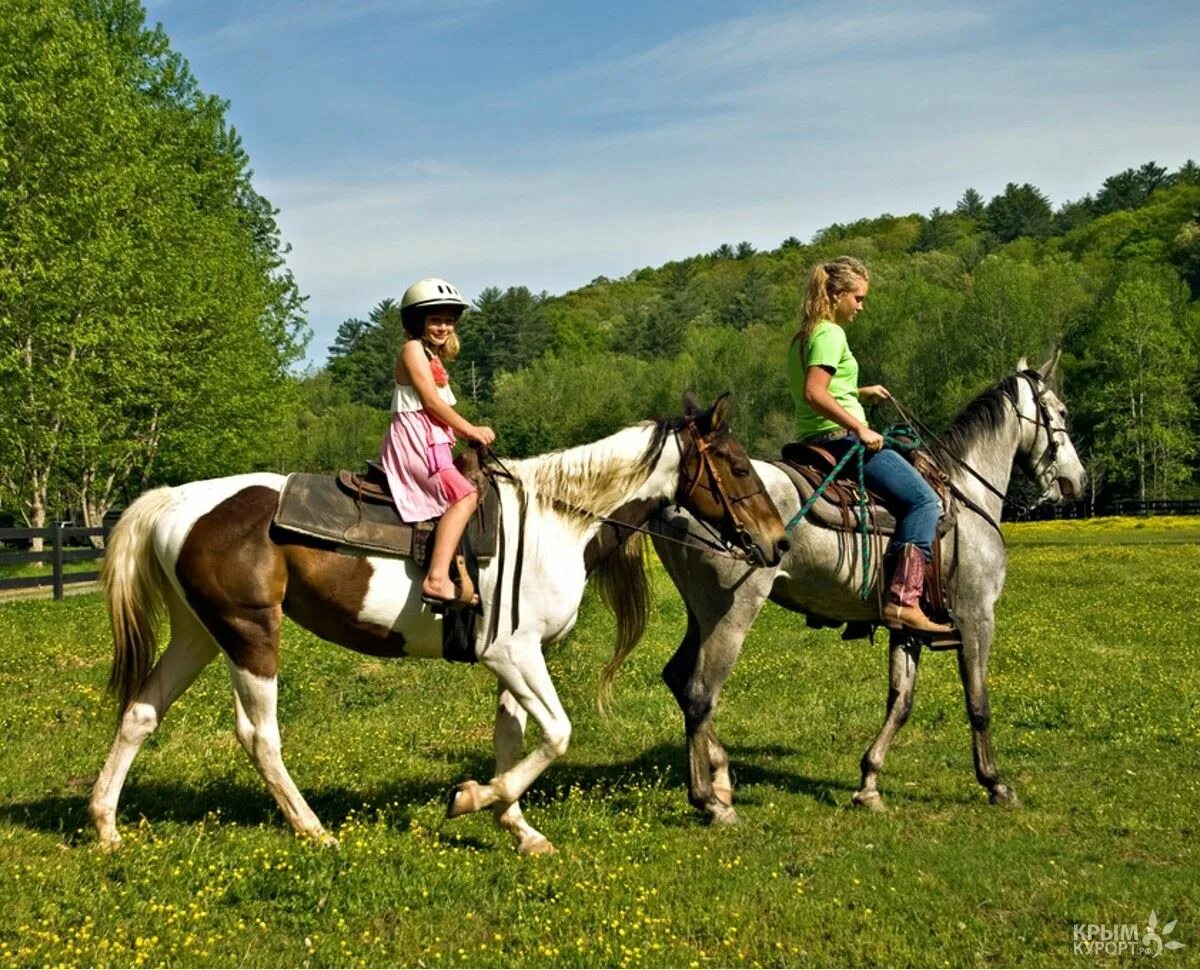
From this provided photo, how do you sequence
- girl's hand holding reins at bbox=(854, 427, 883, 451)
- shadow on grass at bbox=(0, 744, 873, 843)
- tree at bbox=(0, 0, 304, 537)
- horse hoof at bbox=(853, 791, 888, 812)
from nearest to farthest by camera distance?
shadow on grass at bbox=(0, 744, 873, 843) < horse hoof at bbox=(853, 791, 888, 812) < girl's hand holding reins at bbox=(854, 427, 883, 451) < tree at bbox=(0, 0, 304, 537)

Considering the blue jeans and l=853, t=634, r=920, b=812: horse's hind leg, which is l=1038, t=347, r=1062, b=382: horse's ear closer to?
the blue jeans

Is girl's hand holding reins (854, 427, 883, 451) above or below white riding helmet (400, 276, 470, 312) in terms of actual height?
below

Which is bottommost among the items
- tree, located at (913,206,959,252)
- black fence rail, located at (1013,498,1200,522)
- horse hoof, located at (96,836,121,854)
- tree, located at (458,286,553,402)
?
black fence rail, located at (1013,498,1200,522)

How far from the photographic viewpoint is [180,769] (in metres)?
9.01

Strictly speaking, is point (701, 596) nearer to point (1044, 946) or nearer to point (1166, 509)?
point (1044, 946)

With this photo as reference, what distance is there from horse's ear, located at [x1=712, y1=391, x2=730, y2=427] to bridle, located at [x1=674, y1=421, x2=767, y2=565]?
0.31 feet

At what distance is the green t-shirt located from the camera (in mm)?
8508

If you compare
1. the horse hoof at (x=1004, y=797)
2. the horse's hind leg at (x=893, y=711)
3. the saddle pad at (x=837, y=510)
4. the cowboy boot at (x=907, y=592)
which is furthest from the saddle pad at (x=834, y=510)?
the horse hoof at (x=1004, y=797)

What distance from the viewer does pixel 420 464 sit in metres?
7.25

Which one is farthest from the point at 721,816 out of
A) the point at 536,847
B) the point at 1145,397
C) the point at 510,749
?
the point at 1145,397

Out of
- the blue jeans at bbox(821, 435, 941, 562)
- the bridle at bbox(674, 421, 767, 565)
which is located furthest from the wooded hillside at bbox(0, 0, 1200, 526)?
the bridle at bbox(674, 421, 767, 565)

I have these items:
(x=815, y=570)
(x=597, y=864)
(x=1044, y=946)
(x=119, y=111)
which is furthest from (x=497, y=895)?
(x=119, y=111)

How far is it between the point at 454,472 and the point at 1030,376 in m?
5.90

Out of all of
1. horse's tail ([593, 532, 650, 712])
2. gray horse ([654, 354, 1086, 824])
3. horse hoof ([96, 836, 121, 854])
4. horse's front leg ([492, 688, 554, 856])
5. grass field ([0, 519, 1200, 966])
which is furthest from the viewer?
horse's tail ([593, 532, 650, 712])
